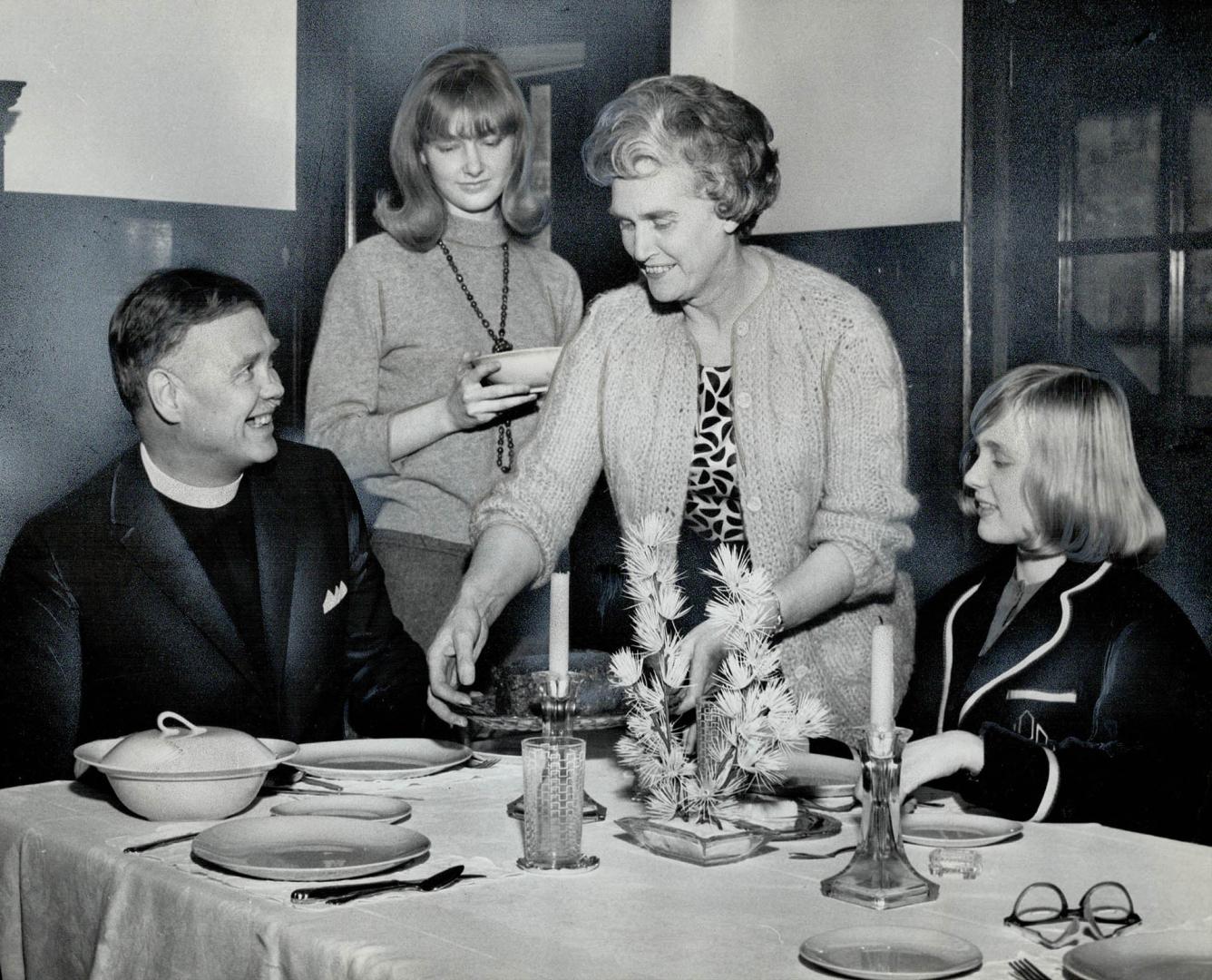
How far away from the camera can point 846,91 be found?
11.5 ft

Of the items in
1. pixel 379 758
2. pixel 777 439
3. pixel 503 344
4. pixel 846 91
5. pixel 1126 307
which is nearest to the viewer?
pixel 379 758

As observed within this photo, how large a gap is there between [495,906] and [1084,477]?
1428mm

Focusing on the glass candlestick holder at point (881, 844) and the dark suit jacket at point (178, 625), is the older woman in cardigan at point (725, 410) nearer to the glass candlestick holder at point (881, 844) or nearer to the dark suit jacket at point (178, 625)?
the dark suit jacket at point (178, 625)

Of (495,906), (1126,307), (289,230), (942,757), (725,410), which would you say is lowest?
(495,906)

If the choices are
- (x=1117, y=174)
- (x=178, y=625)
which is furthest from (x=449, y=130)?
(x=1117, y=174)

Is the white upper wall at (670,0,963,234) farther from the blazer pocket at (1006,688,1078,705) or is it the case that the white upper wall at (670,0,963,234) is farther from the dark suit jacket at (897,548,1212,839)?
the blazer pocket at (1006,688,1078,705)

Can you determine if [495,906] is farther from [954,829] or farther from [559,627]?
[954,829]

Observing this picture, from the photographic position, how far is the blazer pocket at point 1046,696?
2504 millimetres

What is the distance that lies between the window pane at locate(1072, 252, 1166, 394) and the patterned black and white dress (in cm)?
81

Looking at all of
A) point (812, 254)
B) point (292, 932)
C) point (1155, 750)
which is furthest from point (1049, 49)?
point (292, 932)

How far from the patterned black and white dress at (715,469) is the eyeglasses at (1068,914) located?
1349 millimetres

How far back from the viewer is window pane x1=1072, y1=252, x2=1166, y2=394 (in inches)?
118

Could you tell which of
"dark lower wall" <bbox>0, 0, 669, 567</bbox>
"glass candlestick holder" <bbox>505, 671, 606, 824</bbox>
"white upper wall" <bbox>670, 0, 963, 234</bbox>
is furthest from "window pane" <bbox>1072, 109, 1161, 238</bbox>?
"glass candlestick holder" <bbox>505, 671, 606, 824</bbox>

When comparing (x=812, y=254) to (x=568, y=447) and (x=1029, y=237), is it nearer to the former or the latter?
(x=1029, y=237)
